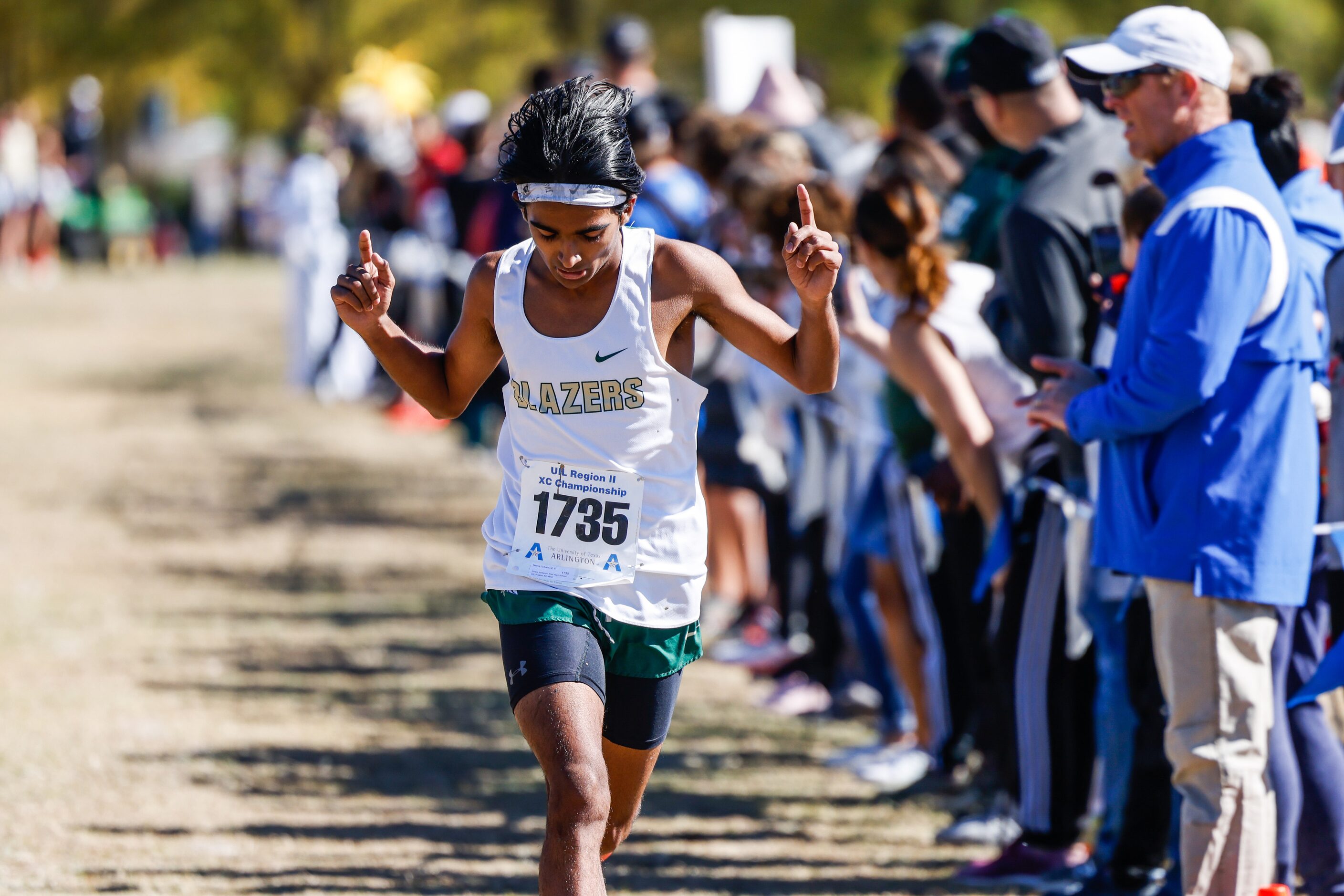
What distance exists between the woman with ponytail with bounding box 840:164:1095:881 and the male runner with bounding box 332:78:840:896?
1334mm

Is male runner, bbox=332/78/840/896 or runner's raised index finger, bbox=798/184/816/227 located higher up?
runner's raised index finger, bbox=798/184/816/227

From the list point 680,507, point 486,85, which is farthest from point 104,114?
point 680,507

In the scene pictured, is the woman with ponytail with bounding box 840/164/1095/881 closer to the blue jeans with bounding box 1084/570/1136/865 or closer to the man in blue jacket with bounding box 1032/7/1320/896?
the blue jeans with bounding box 1084/570/1136/865

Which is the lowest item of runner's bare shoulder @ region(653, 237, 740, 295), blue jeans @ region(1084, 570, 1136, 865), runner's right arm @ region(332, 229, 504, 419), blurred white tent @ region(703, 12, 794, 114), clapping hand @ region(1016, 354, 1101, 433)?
blue jeans @ region(1084, 570, 1136, 865)

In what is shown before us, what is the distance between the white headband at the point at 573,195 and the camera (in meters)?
3.59

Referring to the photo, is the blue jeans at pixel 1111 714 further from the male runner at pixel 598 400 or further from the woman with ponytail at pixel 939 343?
the male runner at pixel 598 400

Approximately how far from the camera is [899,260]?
17.0 feet

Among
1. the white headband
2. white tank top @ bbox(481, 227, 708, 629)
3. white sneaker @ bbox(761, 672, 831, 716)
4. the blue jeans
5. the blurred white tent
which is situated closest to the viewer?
the white headband

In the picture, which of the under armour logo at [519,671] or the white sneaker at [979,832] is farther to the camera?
the white sneaker at [979,832]

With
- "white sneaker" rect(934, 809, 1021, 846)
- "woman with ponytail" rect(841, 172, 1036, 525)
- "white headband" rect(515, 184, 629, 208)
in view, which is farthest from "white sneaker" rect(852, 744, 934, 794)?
"white headband" rect(515, 184, 629, 208)

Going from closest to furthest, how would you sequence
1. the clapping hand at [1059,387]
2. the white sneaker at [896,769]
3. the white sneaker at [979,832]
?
the clapping hand at [1059,387] → the white sneaker at [979,832] → the white sneaker at [896,769]

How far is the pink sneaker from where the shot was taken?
501cm

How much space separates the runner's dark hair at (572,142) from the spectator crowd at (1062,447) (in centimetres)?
114

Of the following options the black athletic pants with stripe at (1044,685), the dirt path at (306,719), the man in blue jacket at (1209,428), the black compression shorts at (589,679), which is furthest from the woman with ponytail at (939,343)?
the black compression shorts at (589,679)
